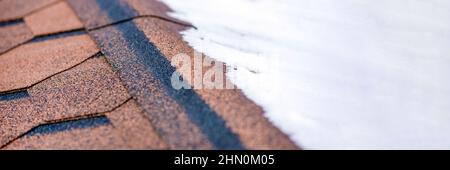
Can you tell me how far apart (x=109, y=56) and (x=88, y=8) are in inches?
26.6

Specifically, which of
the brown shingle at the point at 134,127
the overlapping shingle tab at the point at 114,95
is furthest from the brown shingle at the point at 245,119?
the brown shingle at the point at 134,127

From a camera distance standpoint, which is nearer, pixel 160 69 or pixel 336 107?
pixel 336 107

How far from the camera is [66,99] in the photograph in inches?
53.8

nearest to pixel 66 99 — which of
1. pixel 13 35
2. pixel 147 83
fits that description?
pixel 147 83

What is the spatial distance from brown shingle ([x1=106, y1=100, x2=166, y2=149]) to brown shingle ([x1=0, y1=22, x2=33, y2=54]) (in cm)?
113

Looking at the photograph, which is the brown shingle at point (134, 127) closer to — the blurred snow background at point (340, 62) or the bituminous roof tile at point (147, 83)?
the bituminous roof tile at point (147, 83)

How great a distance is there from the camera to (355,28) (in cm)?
162

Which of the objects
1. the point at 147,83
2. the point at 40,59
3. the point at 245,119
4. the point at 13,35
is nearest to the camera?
the point at 245,119

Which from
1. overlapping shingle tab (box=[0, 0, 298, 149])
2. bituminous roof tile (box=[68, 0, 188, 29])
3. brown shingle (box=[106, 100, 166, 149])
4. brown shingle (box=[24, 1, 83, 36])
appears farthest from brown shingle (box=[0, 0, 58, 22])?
brown shingle (box=[106, 100, 166, 149])

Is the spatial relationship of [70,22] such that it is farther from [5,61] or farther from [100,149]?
[100,149]

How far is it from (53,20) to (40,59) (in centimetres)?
48

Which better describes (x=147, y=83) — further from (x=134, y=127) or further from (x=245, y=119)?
(x=245, y=119)

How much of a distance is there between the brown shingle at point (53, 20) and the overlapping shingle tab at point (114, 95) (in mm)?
11
